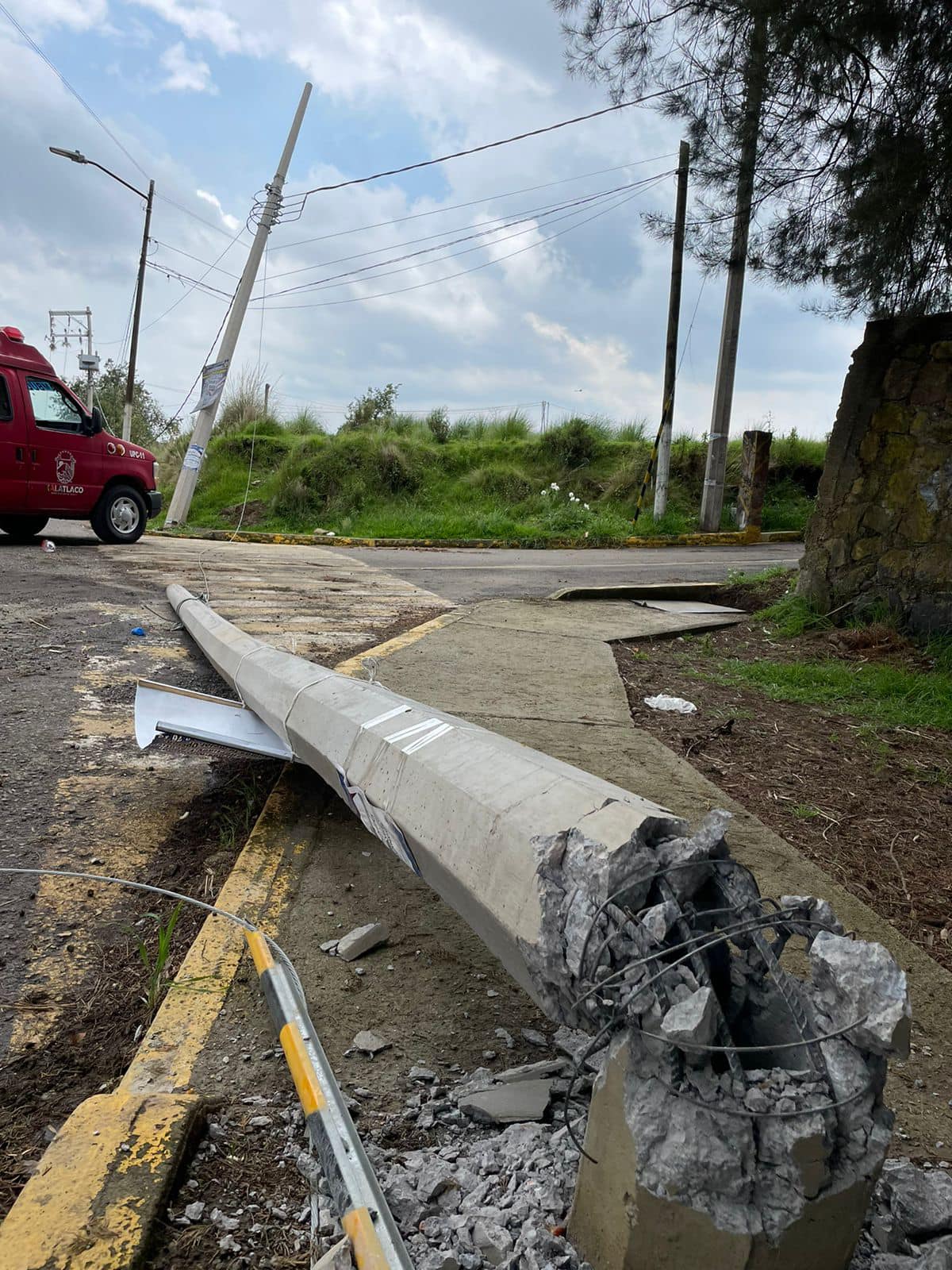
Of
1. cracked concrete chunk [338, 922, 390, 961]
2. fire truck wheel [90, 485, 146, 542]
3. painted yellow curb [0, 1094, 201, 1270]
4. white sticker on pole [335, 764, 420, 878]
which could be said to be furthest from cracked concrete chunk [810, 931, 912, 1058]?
fire truck wheel [90, 485, 146, 542]

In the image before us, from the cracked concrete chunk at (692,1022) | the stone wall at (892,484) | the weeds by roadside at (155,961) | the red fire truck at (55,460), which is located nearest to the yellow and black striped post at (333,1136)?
the weeds by roadside at (155,961)

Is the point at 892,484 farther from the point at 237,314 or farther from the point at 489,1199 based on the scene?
the point at 237,314

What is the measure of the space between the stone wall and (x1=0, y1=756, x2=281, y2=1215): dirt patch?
17.7ft

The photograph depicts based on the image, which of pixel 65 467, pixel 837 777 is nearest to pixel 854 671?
pixel 837 777

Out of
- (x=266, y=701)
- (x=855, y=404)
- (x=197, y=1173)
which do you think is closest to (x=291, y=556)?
(x=855, y=404)

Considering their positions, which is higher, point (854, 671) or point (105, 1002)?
point (854, 671)

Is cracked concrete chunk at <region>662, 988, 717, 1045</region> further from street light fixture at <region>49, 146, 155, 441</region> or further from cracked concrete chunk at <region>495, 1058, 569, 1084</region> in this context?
street light fixture at <region>49, 146, 155, 441</region>

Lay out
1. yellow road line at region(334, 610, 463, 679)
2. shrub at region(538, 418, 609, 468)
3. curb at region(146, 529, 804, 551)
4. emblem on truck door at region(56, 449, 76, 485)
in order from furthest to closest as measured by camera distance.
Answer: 1. shrub at region(538, 418, 609, 468)
2. curb at region(146, 529, 804, 551)
3. emblem on truck door at region(56, 449, 76, 485)
4. yellow road line at region(334, 610, 463, 679)

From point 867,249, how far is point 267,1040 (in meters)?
6.84

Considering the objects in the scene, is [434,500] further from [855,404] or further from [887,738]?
[887,738]

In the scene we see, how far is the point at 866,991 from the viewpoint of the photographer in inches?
53.7

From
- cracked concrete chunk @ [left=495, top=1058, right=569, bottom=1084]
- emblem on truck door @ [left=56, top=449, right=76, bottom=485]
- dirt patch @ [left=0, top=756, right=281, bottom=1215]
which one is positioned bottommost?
dirt patch @ [left=0, top=756, right=281, bottom=1215]

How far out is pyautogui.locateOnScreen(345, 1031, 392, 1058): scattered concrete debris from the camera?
82.9 inches

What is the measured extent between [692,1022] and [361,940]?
1.38 m
